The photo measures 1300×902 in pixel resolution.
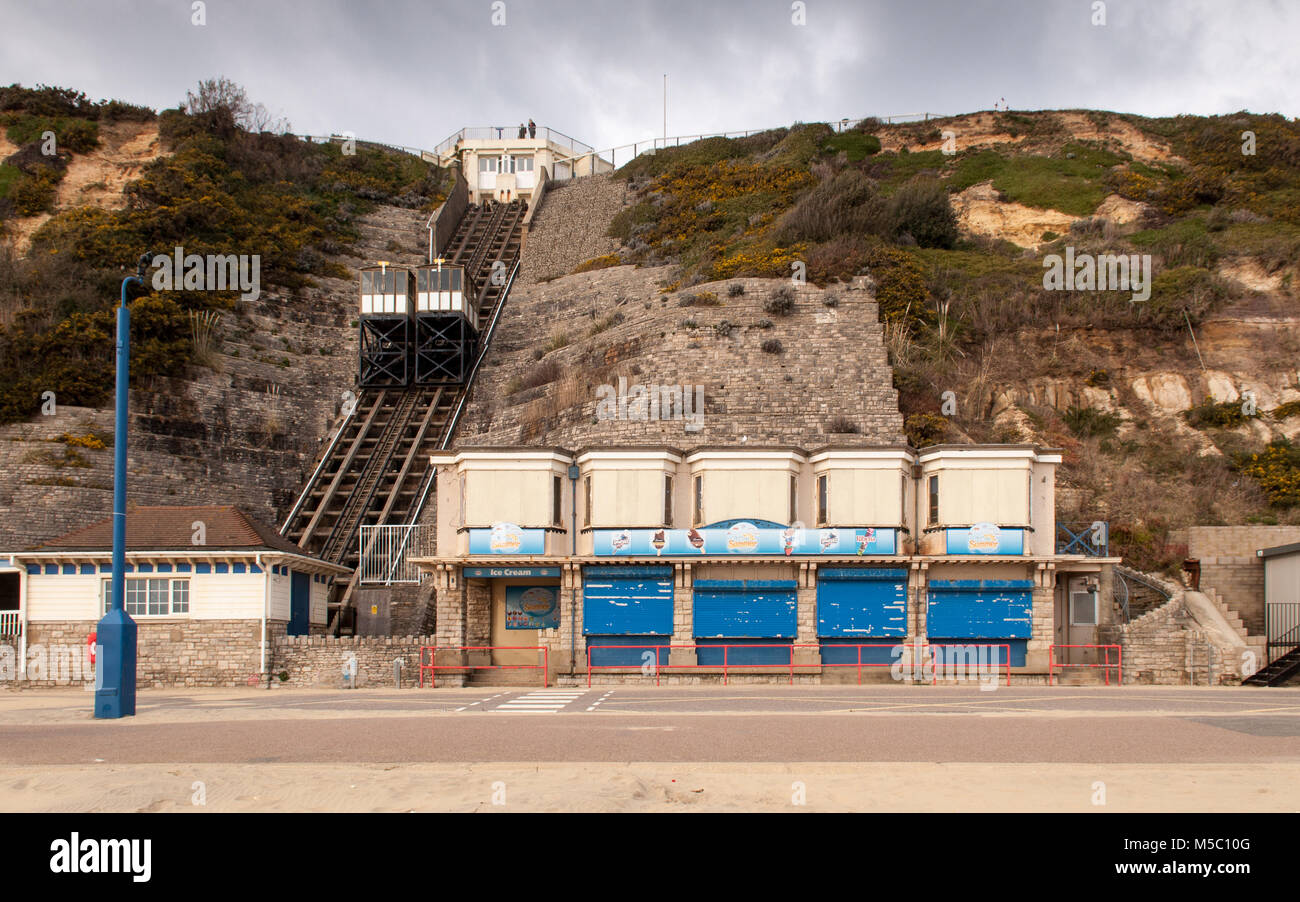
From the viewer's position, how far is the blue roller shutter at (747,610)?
29.1 metres

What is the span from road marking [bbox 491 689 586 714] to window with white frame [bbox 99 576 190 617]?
10183 millimetres

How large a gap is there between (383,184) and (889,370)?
4418 cm

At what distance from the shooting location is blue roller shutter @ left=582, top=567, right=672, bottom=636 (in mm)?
29172

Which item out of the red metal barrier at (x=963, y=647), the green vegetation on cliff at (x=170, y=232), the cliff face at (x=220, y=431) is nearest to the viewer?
the red metal barrier at (x=963, y=647)

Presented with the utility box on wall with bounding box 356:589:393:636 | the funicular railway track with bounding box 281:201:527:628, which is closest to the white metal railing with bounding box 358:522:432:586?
the utility box on wall with bounding box 356:589:393:636

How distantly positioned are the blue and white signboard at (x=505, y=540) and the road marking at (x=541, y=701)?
5.09 metres

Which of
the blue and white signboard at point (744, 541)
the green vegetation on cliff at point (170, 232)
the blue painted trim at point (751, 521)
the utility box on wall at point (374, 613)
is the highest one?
the green vegetation on cliff at point (170, 232)

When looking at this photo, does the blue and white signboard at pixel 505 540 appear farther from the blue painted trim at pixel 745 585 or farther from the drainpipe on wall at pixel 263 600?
the drainpipe on wall at pixel 263 600

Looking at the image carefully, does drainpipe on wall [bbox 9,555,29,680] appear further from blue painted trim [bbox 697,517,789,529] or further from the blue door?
blue painted trim [bbox 697,517,789,529]

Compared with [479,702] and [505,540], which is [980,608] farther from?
[479,702]

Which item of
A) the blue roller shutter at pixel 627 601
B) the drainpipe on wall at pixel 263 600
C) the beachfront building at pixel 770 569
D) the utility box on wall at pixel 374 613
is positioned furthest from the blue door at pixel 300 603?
the blue roller shutter at pixel 627 601

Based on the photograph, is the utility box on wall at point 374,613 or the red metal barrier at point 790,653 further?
the utility box on wall at point 374,613

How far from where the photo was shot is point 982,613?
2909 cm
